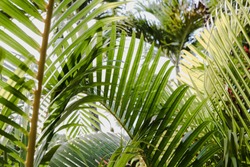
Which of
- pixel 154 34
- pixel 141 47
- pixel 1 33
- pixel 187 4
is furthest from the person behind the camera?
pixel 154 34

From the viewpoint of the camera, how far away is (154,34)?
5426mm

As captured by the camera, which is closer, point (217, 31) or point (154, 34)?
point (217, 31)

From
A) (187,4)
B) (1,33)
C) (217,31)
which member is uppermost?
(187,4)

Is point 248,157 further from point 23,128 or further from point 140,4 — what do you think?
point 140,4

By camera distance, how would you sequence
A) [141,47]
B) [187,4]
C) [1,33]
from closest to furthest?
1. [1,33]
2. [141,47]
3. [187,4]

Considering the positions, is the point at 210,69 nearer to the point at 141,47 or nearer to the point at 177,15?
the point at 141,47

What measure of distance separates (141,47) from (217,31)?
0.78 feet

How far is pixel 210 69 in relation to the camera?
1111 millimetres

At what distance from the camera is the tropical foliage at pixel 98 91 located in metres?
0.69

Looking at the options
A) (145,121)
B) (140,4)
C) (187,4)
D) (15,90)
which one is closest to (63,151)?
(145,121)

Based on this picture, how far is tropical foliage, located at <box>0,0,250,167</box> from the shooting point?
0.69 meters

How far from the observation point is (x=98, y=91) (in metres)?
1.25

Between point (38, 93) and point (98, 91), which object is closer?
point (38, 93)

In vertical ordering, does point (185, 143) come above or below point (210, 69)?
below
